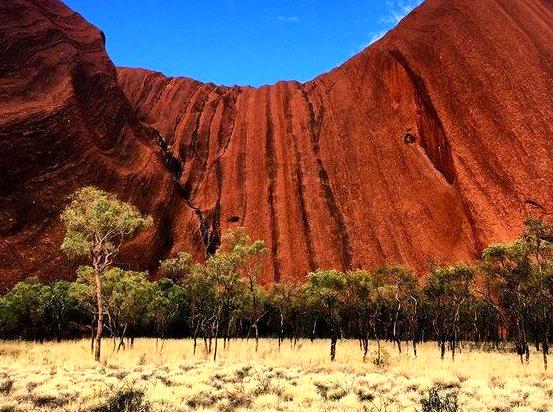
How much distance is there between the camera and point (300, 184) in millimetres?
93625

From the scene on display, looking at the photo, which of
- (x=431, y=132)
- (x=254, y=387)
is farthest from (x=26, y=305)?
(x=431, y=132)

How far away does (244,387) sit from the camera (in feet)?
67.4

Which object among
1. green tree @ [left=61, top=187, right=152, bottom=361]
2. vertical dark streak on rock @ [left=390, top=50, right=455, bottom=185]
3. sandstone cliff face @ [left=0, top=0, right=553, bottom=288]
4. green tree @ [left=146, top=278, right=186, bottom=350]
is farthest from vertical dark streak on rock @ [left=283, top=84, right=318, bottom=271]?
green tree @ [left=61, top=187, right=152, bottom=361]

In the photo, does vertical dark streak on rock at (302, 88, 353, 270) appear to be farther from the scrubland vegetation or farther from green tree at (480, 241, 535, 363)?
green tree at (480, 241, 535, 363)

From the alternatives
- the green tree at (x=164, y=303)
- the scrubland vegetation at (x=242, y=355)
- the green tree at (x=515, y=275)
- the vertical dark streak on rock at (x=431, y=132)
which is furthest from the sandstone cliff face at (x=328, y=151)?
the green tree at (x=515, y=275)

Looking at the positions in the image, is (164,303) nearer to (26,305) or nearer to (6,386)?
(26,305)

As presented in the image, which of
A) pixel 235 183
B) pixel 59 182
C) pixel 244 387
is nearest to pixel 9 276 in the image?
pixel 59 182

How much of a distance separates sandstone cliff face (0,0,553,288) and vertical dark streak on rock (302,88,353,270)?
268mm

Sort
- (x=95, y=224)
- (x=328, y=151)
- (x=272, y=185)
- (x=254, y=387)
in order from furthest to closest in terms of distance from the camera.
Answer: (x=328, y=151)
(x=272, y=185)
(x=95, y=224)
(x=254, y=387)

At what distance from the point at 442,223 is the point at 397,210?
754 centimetres

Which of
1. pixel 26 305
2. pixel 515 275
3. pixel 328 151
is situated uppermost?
pixel 328 151

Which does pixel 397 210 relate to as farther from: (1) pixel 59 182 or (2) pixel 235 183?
(1) pixel 59 182

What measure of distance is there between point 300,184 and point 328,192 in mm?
6109

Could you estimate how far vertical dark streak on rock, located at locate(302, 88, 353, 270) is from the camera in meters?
81.4
